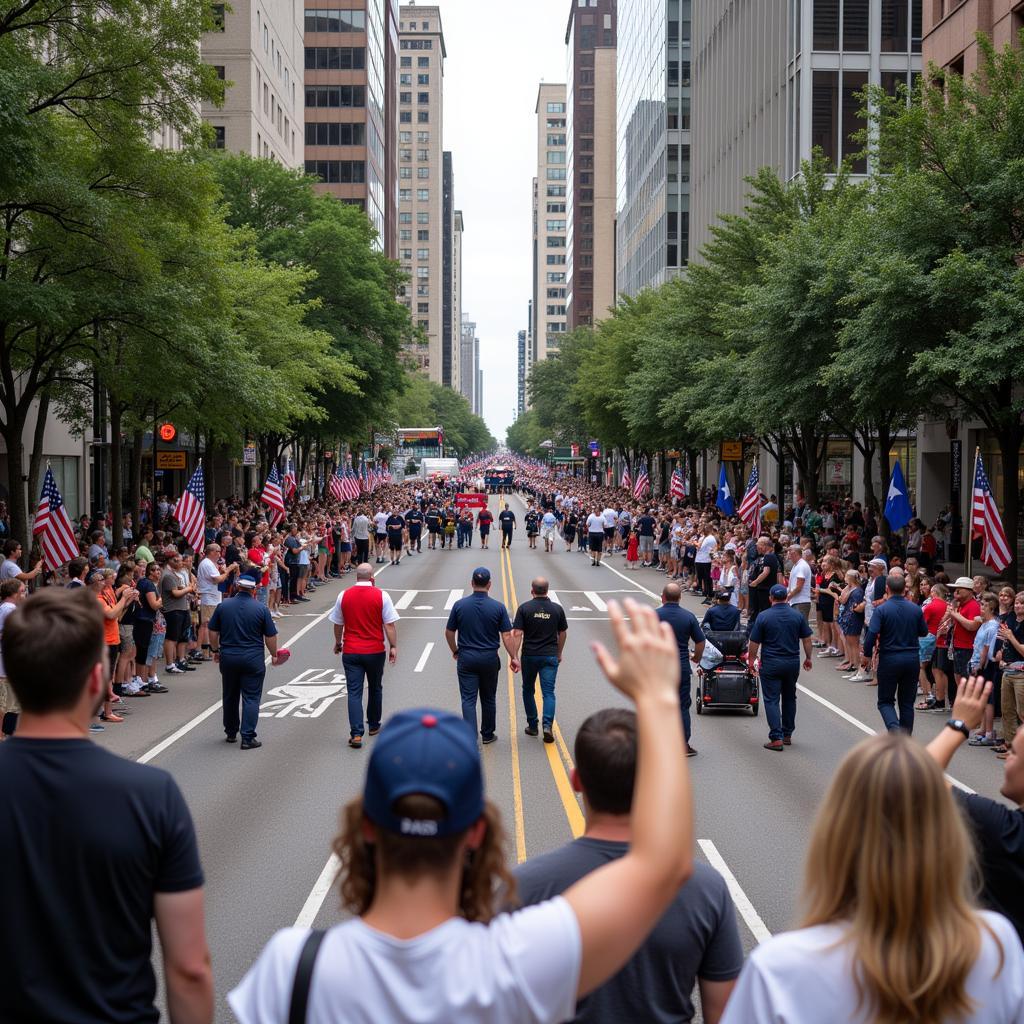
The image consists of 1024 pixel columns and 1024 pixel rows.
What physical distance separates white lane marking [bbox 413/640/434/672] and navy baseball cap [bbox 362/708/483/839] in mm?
17982

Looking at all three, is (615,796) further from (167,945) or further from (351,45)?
(351,45)

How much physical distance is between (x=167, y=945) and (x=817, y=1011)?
5.82 ft

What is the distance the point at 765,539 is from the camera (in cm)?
2325

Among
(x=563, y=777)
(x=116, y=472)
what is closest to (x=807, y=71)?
(x=116, y=472)

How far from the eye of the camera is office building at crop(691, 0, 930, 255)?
52562 millimetres

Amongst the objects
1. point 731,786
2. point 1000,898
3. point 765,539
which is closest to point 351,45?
point 765,539

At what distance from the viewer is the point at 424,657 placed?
2184cm

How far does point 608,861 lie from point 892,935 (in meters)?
1.13

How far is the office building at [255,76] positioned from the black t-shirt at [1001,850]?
60423mm

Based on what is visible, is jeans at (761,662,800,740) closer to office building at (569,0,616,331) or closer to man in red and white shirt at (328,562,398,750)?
man in red and white shirt at (328,562,398,750)

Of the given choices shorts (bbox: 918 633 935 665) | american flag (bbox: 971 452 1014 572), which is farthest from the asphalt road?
american flag (bbox: 971 452 1014 572)

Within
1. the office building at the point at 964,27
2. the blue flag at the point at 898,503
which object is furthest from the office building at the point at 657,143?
the blue flag at the point at 898,503

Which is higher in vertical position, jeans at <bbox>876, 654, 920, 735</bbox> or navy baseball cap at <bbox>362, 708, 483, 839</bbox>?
navy baseball cap at <bbox>362, 708, 483, 839</bbox>

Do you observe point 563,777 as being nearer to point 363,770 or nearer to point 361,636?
point 363,770
